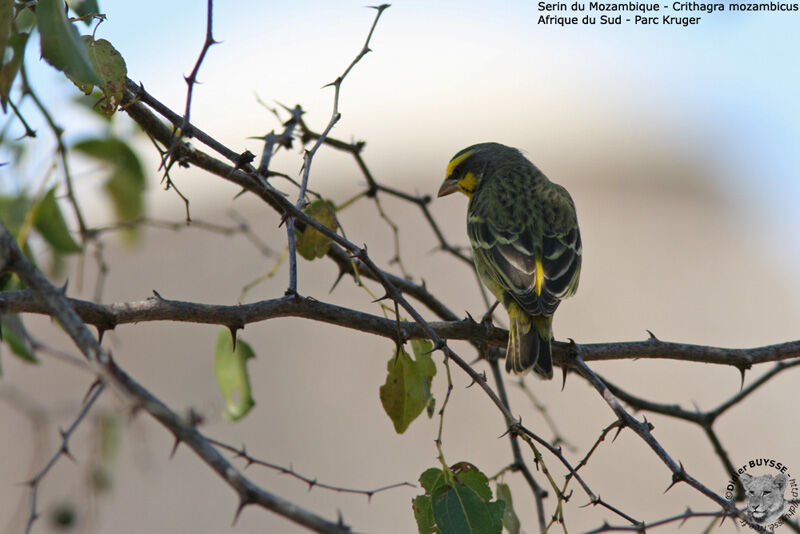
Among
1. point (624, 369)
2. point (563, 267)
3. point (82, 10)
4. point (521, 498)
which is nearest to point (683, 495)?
point (521, 498)

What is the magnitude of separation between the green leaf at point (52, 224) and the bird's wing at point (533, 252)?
2.19 meters

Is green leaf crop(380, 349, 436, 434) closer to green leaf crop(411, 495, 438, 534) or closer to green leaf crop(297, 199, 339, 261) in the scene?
green leaf crop(411, 495, 438, 534)

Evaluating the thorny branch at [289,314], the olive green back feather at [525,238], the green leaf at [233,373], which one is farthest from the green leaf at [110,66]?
the olive green back feather at [525,238]

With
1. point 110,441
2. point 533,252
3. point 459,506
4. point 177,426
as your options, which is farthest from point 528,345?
point 177,426

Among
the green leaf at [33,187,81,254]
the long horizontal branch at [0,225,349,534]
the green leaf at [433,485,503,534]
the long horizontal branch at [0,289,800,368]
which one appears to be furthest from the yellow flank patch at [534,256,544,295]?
the long horizontal branch at [0,225,349,534]

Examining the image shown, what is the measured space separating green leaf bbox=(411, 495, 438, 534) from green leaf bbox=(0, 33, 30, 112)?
159 cm

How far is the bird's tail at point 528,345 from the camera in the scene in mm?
3988

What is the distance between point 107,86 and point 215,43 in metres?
0.39

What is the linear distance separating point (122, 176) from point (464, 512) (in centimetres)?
274

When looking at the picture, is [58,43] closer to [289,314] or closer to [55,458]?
[55,458]

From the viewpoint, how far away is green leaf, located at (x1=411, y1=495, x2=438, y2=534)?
262 centimetres

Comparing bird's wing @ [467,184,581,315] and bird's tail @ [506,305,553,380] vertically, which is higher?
bird's wing @ [467,184,581,315]

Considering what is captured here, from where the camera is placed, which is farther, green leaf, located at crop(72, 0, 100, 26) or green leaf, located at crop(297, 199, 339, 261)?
green leaf, located at crop(297, 199, 339, 261)

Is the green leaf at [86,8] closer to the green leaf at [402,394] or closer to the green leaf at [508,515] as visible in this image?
the green leaf at [402,394]
